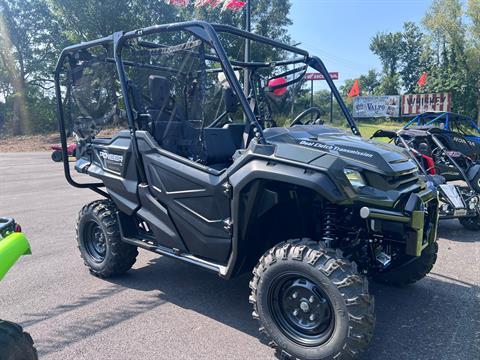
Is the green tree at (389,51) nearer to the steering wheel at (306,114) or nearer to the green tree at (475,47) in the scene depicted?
the green tree at (475,47)

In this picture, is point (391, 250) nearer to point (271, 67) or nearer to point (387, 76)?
point (271, 67)

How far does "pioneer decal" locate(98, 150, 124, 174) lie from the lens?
4293 mm

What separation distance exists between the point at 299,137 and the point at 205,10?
28.8m

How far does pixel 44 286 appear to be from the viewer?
4449 mm

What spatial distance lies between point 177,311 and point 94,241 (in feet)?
5.33

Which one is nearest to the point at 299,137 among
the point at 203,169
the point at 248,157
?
the point at 248,157

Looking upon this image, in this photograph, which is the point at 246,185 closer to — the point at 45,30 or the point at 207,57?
the point at 207,57

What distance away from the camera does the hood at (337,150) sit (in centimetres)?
303

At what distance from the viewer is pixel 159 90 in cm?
A: 411

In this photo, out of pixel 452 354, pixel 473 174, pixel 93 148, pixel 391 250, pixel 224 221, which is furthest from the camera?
pixel 473 174

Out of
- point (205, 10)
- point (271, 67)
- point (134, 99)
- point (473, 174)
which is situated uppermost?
point (205, 10)

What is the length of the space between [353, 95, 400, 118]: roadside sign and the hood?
37.1 metres

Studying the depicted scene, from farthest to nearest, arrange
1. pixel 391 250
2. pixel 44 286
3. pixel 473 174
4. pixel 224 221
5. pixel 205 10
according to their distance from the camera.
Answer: pixel 205 10
pixel 473 174
pixel 44 286
pixel 391 250
pixel 224 221

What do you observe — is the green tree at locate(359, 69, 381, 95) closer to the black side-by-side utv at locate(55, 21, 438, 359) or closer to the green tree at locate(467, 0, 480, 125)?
the green tree at locate(467, 0, 480, 125)
